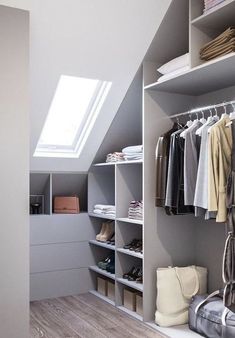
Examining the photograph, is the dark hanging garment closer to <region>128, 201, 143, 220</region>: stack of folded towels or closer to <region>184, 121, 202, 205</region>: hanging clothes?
<region>184, 121, 202, 205</region>: hanging clothes

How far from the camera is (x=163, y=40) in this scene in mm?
3080

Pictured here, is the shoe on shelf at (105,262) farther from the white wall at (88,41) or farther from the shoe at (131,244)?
the white wall at (88,41)

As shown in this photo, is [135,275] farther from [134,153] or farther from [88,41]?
[88,41]

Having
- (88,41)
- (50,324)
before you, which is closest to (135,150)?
(88,41)

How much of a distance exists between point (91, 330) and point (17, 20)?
2237 mm

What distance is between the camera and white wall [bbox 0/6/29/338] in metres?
2.34

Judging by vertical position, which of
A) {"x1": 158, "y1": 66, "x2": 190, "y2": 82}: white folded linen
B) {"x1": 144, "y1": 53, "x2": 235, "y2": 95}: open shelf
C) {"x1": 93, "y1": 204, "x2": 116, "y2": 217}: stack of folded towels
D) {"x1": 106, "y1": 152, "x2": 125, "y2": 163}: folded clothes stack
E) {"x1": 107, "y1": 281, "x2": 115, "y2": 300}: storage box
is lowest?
{"x1": 107, "y1": 281, "x2": 115, "y2": 300}: storage box

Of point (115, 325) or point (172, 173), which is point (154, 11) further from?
point (115, 325)

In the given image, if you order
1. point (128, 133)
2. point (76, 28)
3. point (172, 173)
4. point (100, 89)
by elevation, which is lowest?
point (172, 173)

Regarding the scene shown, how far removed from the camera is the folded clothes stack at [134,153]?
333 centimetres

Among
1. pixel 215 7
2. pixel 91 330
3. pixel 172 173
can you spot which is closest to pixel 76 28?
pixel 215 7

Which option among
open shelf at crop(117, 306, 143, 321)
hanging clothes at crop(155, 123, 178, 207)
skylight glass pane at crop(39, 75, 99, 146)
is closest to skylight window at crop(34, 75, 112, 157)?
skylight glass pane at crop(39, 75, 99, 146)

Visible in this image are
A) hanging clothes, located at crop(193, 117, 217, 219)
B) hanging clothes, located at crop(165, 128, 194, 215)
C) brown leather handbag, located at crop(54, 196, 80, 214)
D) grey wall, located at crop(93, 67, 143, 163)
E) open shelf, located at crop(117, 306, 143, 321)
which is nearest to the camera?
hanging clothes, located at crop(193, 117, 217, 219)

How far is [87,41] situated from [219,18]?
37.5 inches
